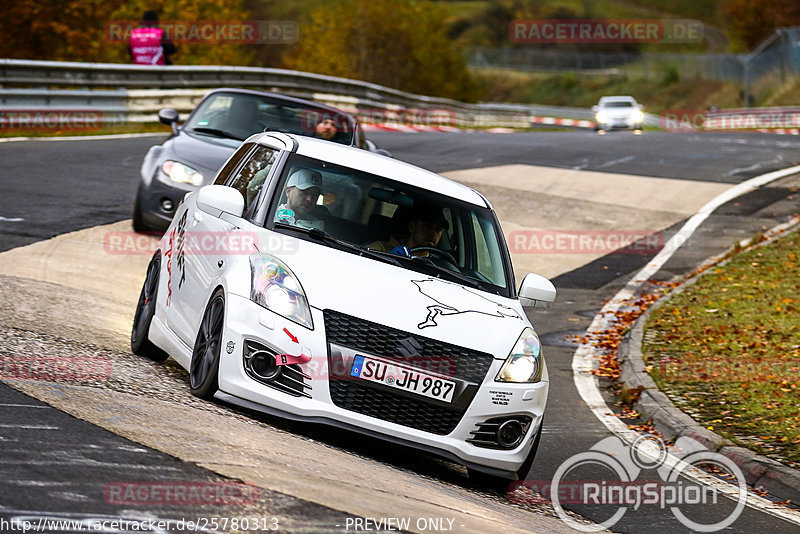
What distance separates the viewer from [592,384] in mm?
10547

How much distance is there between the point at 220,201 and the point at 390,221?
3.55 ft

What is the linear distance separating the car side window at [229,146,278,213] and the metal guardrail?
48.4ft

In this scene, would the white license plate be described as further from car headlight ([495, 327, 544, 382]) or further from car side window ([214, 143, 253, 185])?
car side window ([214, 143, 253, 185])

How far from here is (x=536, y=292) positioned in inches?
297

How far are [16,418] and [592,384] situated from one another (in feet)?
19.5

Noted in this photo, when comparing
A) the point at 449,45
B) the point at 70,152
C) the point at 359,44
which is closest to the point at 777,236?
the point at 70,152

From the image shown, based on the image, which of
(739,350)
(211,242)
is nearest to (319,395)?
(211,242)

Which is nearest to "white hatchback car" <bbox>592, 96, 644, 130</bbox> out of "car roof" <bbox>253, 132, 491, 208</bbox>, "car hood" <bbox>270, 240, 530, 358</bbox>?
"car roof" <bbox>253, 132, 491, 208</bbox>

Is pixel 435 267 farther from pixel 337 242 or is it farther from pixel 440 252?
pixel 337 242

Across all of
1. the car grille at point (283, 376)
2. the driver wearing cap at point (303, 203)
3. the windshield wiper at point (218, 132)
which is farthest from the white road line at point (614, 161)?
the car grille at point (283, 376)

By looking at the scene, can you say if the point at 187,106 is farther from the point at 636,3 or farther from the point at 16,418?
the point at 636,3

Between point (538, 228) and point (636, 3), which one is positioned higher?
point (636, 3)

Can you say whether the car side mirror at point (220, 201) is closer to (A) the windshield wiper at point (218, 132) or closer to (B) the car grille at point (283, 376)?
(B) the car grille at point (283, 376)

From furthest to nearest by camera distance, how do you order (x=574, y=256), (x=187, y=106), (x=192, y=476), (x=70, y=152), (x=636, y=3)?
(x=636, y=3), (x=187, y=106), (x=70, y=152), (x=574, y=256), (x=192, y=476)
